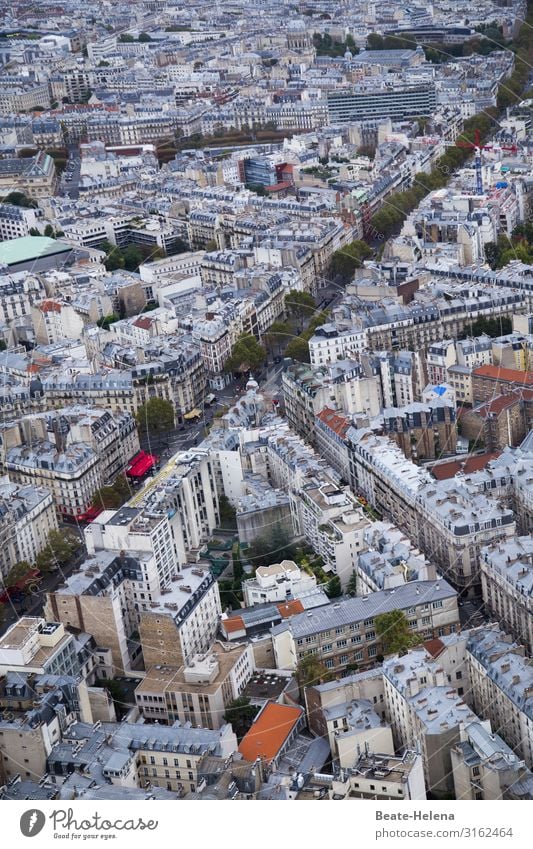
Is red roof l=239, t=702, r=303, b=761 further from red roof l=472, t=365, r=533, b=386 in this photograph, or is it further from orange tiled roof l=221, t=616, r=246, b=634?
red roof l=472, t=365, r=533, b=386

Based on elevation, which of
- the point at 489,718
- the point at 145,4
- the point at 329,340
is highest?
the point at 145,4

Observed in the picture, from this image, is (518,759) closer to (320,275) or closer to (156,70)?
(320,275)

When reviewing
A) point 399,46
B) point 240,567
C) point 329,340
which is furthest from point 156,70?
point 240,567

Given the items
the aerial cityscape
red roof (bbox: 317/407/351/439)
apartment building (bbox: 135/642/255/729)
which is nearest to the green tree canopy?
the aerial cityscape

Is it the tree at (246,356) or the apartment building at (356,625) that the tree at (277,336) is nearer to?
the tree at (246,356)

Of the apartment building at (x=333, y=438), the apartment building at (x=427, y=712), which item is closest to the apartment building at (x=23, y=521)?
the apartment building at (x=333, y=438)

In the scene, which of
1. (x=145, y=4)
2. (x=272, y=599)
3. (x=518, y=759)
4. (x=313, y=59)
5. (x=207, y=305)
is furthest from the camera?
(x=145, y=4)
